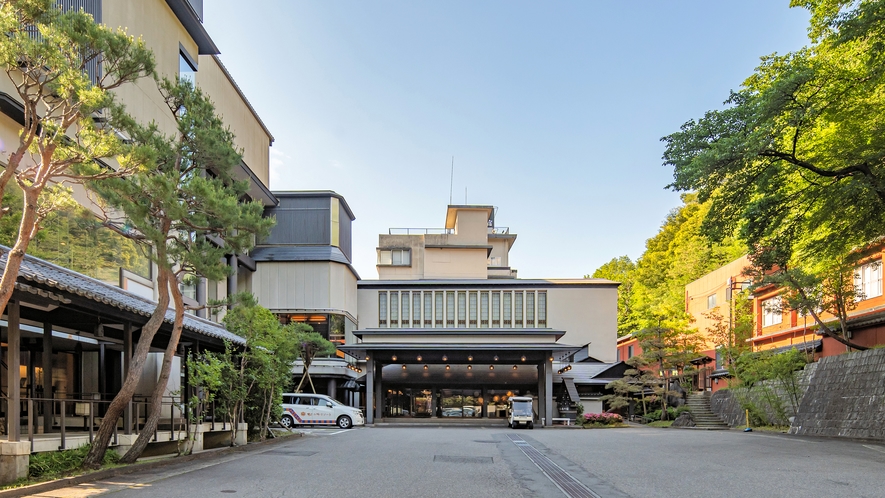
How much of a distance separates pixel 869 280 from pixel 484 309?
87.9 feet

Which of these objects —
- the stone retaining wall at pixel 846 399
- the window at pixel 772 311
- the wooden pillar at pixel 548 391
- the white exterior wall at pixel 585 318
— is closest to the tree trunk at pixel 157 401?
the stone retaining wall at pixel 846 399

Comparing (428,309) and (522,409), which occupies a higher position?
(428,309)

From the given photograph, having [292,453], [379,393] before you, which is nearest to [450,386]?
[379,393]

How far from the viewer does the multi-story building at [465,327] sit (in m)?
37.8

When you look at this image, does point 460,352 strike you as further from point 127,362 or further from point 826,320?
point 127,362

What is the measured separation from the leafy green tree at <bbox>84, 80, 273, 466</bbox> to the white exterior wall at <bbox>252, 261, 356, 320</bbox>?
96.9 feet

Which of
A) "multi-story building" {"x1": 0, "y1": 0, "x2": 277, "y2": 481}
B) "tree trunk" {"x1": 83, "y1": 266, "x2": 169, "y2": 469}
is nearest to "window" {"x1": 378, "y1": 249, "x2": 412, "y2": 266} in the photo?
"multi-story building" {"x1": 0, "y1": 0, "x2": 277, "y2": 481}

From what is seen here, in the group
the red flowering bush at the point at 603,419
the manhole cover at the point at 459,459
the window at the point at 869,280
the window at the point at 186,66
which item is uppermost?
the window at the point at 186,66

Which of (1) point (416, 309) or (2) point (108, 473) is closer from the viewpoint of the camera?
(2) point (108, 473)

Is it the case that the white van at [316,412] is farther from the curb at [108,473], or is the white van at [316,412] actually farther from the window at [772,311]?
the window at [772,311]

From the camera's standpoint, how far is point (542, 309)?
49.7m

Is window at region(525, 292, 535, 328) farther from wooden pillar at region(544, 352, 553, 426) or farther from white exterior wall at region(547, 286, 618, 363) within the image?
wooden pillar at region(544, 352, 553, 426)

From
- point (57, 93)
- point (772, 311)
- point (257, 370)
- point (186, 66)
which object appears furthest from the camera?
point (772, 311)

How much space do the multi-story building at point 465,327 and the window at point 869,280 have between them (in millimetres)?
13431
